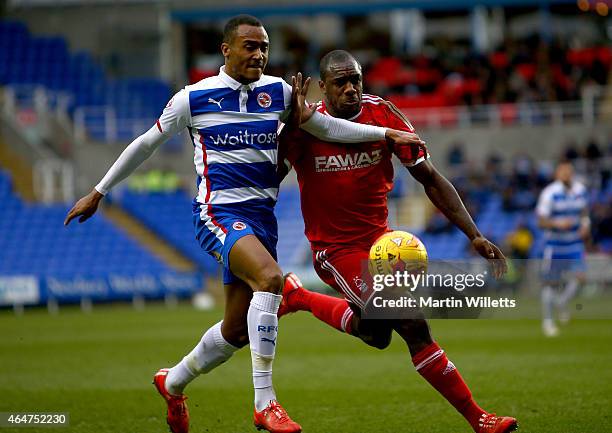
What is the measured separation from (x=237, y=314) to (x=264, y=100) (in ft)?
4.61

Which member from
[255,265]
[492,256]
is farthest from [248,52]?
[492,256]

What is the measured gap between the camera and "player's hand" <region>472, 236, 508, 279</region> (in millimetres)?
6816

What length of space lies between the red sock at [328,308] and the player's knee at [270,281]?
1.16m

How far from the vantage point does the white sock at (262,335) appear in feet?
21.6

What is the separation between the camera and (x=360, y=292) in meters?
7.25

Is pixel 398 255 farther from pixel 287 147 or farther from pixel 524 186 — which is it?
pixel 524 186

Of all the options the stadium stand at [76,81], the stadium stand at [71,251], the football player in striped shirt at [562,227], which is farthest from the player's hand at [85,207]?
the stadium stand at [76,81]

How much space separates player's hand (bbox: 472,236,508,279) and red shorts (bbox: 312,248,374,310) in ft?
2.53

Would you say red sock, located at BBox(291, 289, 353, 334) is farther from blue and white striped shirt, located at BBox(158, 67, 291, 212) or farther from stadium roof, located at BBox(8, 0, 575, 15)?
stadium roof, located at BBox(8, 0, 575, 15)

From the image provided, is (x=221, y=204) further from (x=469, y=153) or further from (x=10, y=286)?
(x=469, y=153)

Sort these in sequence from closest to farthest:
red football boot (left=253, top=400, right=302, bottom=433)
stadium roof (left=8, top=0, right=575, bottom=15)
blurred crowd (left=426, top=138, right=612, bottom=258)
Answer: red football boot (left=253, top=400, right=302, bottom=433)
blurred crowd (left=426, top=138, right=612, bottom=258)
stadium roof (left=8, top=0, right=575, bottom=15)

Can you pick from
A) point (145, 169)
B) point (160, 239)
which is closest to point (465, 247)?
point (160, 239)

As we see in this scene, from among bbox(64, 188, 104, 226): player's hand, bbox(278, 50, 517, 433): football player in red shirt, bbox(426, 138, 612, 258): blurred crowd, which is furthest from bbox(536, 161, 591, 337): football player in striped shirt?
bbox(64, 188, 104, 226): player's hand

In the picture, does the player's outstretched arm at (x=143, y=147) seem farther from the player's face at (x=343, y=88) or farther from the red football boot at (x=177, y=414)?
the red football boot at (x=177, y=414)
